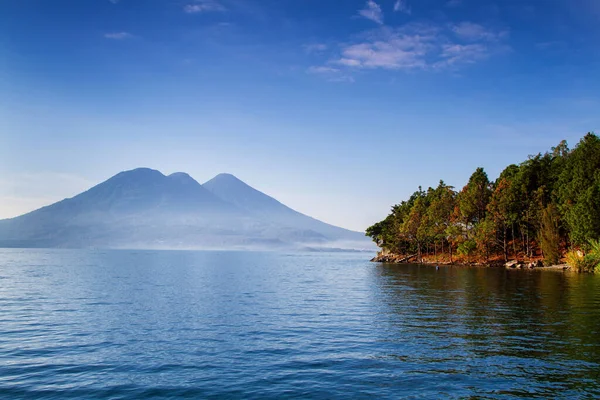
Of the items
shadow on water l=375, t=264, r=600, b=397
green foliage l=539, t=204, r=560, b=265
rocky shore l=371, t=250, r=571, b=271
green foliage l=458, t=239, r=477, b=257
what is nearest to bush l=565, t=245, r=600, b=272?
rocky shore l=371, t=250, r=571, b=271

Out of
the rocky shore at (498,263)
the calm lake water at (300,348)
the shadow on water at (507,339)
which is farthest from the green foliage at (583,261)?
the calm lake water at (300,348)

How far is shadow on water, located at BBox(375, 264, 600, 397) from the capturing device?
15789 millimetres

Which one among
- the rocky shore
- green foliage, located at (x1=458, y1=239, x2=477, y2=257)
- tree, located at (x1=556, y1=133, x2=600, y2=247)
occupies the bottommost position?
the rocky shore

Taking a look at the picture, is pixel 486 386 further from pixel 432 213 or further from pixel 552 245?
pixel 432 213

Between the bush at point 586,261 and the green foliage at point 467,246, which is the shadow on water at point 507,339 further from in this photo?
the green foliage at point 467,246

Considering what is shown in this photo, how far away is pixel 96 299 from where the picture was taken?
40.2m

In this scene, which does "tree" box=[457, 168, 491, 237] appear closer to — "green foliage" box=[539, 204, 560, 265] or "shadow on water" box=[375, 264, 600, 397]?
"green foliage" box=[539, 204, 560, 265]

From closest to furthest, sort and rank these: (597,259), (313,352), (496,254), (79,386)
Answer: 1. (79,386)
2. (313,352)
3. (597,259)
4. (496,254)

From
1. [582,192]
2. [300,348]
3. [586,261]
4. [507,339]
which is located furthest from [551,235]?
[300,348]

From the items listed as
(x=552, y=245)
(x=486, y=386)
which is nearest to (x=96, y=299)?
(x=486, y=386)

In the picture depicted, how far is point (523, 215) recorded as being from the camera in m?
102

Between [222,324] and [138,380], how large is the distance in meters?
11.5

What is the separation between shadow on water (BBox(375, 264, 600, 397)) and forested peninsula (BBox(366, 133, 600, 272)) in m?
44.9

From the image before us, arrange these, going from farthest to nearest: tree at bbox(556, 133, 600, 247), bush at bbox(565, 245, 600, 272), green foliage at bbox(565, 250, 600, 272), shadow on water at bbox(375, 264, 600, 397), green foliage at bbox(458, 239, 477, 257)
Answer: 1. green foliage at bbox(458, 239, 477, 257)
2. tree at bbox(556, 133, 600, 247)
3. green foliage at bbox(565, 250, 600, 272)
4. bush at bbox(565, 245, 600, 272)
5. shadow on water at bbox(375, 264, 600, 397)
